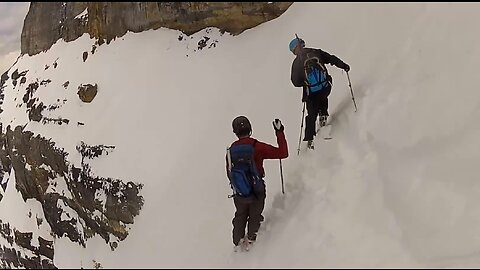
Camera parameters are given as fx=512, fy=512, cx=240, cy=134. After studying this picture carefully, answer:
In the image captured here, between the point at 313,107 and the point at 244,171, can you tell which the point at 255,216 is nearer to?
the point at 244,171

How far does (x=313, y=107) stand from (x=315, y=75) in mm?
528

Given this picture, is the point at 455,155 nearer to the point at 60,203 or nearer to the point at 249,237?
the point at 249,237

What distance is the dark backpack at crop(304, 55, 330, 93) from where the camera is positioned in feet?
26.6

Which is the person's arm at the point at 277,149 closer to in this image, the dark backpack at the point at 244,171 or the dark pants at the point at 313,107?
the dark backpack at the point at 244,171

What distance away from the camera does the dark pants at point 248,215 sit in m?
6.46

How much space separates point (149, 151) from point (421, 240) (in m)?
8.03

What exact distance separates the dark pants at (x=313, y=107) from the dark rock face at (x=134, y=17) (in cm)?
663

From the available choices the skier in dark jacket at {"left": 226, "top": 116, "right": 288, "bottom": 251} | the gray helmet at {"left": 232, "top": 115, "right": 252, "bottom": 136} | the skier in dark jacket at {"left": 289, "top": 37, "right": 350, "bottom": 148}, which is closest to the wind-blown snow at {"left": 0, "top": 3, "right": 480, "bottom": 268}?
the skier in dark jacket at {"left": 226, "top": 116, "right": 288, "bottom": 251}

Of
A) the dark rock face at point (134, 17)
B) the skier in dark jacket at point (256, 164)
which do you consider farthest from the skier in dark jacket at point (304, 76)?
the dark rock face at point (134, 17)

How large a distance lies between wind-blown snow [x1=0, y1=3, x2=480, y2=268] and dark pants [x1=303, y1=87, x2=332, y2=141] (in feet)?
0.91

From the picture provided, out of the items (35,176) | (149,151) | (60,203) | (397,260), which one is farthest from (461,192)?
(35,176)

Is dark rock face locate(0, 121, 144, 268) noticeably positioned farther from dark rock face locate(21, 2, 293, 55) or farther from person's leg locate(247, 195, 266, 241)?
person's leg locate(247, 195, 266, 241)

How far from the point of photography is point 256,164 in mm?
6379

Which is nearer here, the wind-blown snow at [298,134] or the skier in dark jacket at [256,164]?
the skier in dark jacket at [256,164]
